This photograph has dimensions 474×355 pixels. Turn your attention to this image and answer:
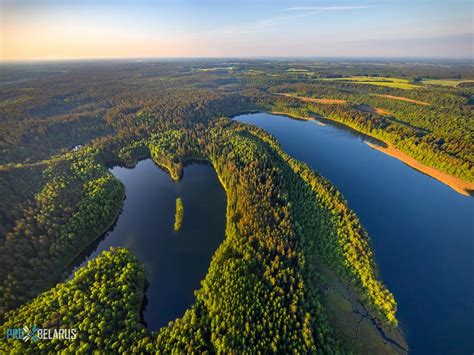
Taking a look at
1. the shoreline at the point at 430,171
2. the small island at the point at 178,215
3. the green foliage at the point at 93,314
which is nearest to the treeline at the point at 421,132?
the shoreline at the point at 430,171

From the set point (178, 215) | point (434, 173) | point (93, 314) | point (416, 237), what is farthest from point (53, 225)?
point (434, 173)

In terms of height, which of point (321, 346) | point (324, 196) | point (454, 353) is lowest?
point (454, 353)

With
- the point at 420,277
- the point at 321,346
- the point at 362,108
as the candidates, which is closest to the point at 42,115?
the point at 321,346

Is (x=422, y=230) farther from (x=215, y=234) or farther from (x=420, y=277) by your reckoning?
(x=215, y=234)

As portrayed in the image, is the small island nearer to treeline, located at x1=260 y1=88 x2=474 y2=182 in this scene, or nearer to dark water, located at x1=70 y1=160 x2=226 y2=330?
dark water, located at x1=70 y1=160 x2=226 y2=330

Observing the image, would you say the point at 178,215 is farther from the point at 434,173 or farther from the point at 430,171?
the point at 430,171

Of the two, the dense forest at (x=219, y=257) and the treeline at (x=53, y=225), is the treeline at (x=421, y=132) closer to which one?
the dense forest at (x=219, y=257)

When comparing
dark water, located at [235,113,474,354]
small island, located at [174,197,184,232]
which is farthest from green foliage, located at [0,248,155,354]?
dark water, located at [235,113,474,354]
